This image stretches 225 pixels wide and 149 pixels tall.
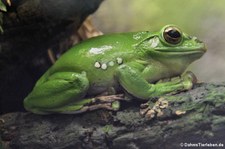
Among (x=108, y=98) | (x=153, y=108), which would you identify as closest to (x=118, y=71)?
(x=108, y=98)

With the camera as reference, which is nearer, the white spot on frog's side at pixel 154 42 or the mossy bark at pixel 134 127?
the mossy bark at pixel 134 127

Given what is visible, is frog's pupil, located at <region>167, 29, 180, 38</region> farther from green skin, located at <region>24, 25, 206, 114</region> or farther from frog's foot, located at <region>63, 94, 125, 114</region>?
frog's foot, located at <region>63, 94, 125, 114</region>

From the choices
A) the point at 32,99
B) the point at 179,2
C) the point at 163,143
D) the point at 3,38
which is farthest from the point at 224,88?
the point at 3,38

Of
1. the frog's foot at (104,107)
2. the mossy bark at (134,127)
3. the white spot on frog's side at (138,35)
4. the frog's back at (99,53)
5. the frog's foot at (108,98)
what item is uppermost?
the white spot on frog's side at (138,35)

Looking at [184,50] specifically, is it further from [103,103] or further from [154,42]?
[103,103]

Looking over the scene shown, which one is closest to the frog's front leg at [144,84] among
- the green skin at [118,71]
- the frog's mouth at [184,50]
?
the green skin at [118,71]

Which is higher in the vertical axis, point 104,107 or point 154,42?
point 154,42

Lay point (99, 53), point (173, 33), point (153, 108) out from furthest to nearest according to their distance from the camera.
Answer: point (99, 53) → point (173, 33) → point (153, 108)

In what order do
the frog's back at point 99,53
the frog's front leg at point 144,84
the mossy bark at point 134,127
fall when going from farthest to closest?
the frog's back at point 99,53, the frog's front leg at point 144,84, the mossy bark at point 134,127

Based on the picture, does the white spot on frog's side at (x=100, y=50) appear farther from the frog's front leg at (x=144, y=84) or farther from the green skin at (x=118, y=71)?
the frog's front leg at (x=144, y=84)
